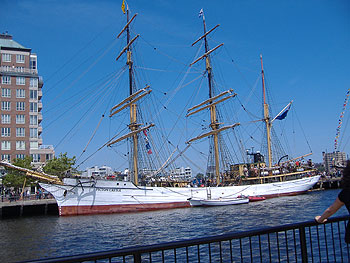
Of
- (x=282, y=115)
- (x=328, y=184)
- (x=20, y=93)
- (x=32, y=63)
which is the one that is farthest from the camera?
(x=328, y=184)

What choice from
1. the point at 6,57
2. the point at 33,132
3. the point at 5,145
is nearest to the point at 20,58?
the point at 6,57

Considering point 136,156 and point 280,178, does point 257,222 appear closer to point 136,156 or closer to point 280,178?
point 136,156

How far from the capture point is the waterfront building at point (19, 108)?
6419 centimetres

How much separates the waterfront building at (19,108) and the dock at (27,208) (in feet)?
73.8

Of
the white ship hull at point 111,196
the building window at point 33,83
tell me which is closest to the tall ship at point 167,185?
the white ship hull at point 111,196

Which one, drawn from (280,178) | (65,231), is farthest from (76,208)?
(280,178)

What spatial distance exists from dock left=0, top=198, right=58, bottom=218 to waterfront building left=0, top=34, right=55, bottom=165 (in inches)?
885

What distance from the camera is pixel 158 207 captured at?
4253 centimetres

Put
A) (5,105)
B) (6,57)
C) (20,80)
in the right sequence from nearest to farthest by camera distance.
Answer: (5,105) → (20,80) → (6,57)

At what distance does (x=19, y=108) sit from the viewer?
66062 mm

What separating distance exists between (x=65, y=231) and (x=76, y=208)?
44.3 feet

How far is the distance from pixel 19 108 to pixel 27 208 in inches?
1126

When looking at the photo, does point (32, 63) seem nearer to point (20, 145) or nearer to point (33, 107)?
point (33, 107)

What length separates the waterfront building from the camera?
64188 millimetres
